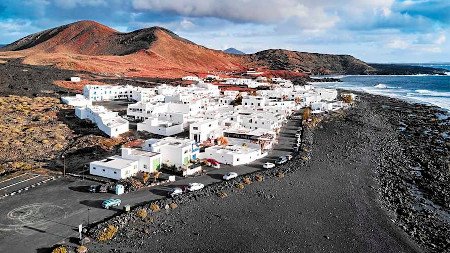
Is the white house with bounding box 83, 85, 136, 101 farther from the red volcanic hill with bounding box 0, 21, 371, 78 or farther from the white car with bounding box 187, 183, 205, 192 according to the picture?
the white car with bounding box 187, 183, 205, 192

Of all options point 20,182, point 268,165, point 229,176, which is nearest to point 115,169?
point 20,182

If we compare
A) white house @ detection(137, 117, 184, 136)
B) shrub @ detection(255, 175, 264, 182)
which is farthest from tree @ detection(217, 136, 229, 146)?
shrub @ detection(255, 175, 264, 182)

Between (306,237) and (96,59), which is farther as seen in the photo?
(96,59)

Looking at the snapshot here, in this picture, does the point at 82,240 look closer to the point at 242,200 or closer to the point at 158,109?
Answer: the point at 242,200

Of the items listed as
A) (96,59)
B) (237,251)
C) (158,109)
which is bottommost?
(237,251)

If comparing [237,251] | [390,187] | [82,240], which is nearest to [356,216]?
[390,187]

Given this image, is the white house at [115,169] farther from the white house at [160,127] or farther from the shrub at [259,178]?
the white house at [160,127]

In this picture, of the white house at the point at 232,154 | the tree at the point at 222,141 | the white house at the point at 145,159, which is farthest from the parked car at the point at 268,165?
the white house at the point at 145,159
